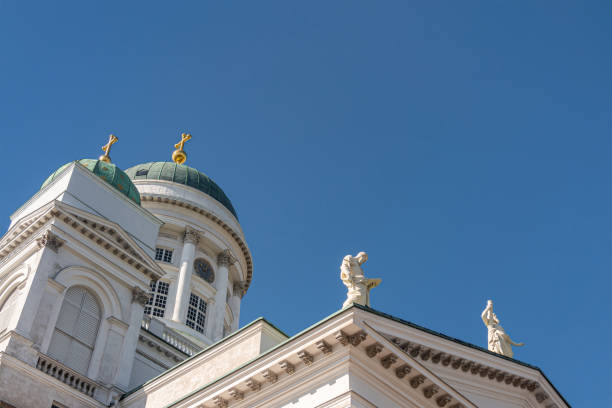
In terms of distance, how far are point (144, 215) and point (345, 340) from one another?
15222 mm

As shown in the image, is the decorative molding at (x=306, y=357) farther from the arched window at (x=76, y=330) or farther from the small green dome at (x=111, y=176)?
the small green dome at (x=111, y=176)

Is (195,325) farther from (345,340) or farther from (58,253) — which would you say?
(345,340)

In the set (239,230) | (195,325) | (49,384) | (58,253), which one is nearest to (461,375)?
(49,384)

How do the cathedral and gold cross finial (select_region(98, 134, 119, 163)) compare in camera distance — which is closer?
the cathedral

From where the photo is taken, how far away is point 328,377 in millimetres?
16859

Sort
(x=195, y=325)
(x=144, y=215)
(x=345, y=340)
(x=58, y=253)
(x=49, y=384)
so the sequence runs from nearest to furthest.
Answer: (x=345, y=340), (x=49, y=384), (x=58, y=253), (x=144, y=215), (x=195, y=325)

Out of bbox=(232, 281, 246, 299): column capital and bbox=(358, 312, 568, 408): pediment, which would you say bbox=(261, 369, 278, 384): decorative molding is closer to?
bbox=(358, 312, 568, 408): pediment

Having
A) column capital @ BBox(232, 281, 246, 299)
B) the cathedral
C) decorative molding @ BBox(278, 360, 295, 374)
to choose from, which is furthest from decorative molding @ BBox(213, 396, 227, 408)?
column capital @ BBox(232, 281, 246, 299)

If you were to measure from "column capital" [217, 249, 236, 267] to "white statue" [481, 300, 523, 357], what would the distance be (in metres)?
19.6

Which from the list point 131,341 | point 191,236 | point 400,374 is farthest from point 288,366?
point 191,236

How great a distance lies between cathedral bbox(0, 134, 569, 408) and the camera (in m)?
17.0

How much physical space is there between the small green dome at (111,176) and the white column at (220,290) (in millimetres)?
10023

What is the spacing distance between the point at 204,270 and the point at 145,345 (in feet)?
40.7

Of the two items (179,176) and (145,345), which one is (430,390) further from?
(179,176)
